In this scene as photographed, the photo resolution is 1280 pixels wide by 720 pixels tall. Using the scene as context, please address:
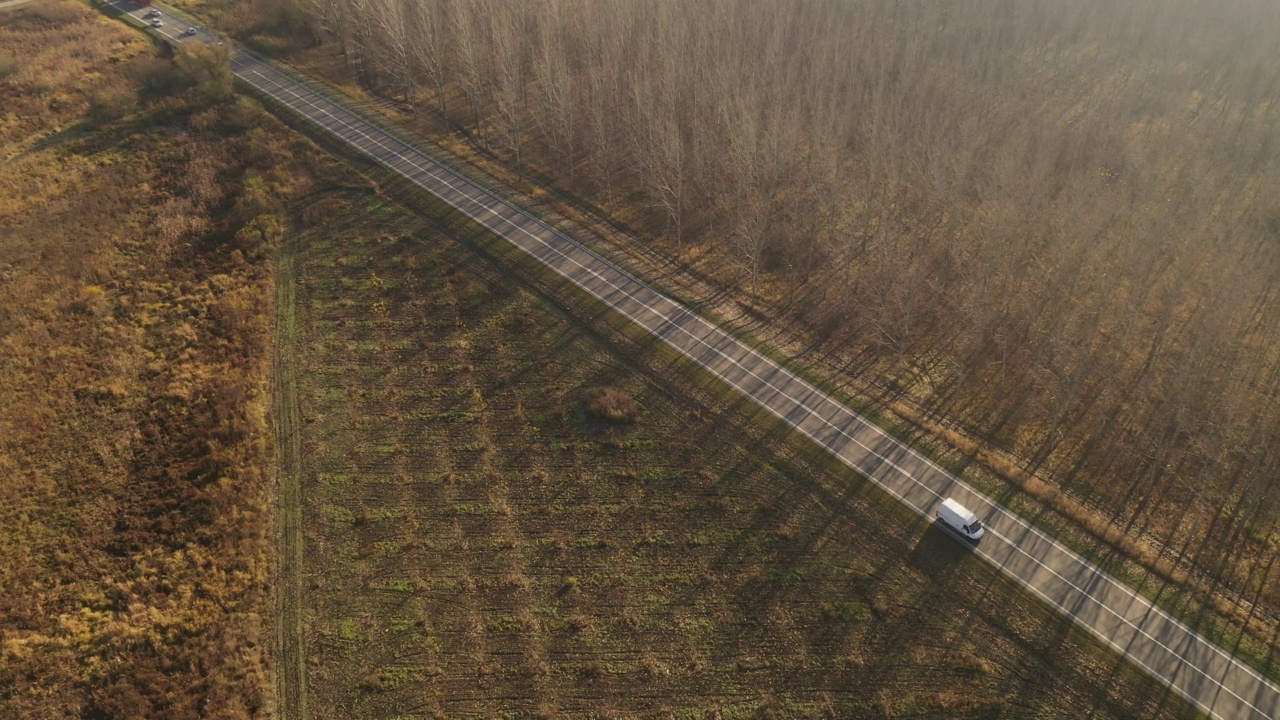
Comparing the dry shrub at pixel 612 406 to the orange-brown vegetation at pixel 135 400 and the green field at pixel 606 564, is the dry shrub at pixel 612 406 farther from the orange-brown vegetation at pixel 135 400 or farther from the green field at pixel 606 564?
the orange-brown vegetation at pixel 135 400

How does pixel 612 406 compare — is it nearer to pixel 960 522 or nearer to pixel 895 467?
pixel 895 467

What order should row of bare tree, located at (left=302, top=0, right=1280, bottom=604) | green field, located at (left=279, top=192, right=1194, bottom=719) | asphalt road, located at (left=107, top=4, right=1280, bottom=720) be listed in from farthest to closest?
row of bare tree, located at (left=302, top=0, right=1280, bottom=604), asphalt road, located at (left=107, top=4, right=1280, bottom=720), green field, located at (left=279, top=192, right=1194, bottom=719)

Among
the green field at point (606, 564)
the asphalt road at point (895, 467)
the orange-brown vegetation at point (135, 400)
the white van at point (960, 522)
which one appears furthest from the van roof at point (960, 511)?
the orange-brown vegetation at point (135, 400)

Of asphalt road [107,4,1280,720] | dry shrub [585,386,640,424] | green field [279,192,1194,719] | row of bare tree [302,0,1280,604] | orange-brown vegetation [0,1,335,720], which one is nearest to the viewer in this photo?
green field [279,192,1194,719]

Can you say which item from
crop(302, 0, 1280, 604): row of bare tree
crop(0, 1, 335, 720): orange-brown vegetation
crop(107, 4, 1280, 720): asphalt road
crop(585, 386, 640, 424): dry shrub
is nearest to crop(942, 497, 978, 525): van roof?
crop(107, 4, 1280, 720): asphalt road

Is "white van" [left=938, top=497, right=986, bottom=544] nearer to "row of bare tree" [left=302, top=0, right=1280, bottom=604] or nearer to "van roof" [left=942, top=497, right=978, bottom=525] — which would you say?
"van roof" [left=942, top=497, right=978, bottom=525]
